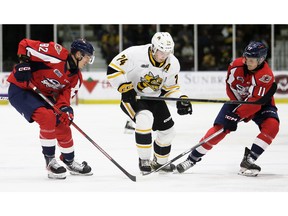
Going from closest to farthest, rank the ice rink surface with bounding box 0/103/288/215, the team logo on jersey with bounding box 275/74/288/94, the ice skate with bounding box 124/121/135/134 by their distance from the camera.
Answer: the ice rink surface with bounding box 0/103/288/215
the ice skate with bounding box 124/121/135/134
the team logo on jersey with bounding box 275/74/288/94

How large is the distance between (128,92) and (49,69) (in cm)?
53

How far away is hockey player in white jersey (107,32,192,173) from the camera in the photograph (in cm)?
432

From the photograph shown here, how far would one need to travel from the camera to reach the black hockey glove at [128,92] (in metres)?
4.31

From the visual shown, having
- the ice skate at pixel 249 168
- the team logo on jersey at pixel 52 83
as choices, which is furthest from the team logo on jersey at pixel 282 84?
the team logo on jersey at pixel 52 83

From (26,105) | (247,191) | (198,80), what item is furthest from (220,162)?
(198,80)

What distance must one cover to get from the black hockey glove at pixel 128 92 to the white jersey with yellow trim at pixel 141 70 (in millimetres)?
34

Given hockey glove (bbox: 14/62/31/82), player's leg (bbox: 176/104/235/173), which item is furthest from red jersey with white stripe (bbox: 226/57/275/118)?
hockey glove (bbox: 14/62/31/82)

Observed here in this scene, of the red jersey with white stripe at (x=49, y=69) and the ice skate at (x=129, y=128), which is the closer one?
the red jersey with white stripe at (x=49, y=69)

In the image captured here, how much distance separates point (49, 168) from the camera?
168 inches

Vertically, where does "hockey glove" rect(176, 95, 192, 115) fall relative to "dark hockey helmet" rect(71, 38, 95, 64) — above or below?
below

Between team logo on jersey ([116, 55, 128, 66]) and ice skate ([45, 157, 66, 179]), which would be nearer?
ice skate ([45, 157, 66, 179])

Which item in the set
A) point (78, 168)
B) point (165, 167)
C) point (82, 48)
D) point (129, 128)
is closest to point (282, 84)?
point (129, 128)

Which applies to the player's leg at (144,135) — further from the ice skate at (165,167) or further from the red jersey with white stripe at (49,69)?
the red jersey with white stripe at (49,69)

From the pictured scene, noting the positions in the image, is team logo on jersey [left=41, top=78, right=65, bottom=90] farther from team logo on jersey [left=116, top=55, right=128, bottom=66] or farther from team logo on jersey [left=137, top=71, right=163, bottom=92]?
team logo on jersey [left=137, top=71, right=163, bottom=92]
